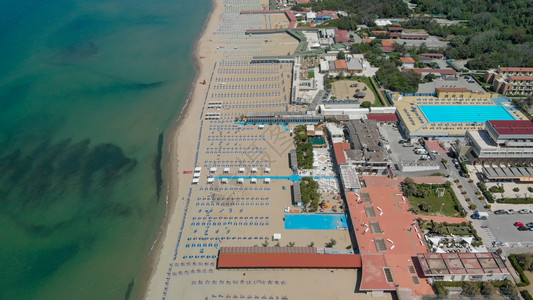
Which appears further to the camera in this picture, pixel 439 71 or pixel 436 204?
pixel 439 71

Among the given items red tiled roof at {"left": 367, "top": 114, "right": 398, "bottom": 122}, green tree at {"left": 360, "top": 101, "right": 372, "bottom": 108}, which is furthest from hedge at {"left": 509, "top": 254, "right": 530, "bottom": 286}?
green tree at {"left": 360, "top": 101, "right": 372, "bottom": 108}

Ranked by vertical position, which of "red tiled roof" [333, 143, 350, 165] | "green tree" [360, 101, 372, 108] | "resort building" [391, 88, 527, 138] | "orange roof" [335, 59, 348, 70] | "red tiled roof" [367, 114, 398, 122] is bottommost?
"red tiled roof" [333, 143, 350, 165]

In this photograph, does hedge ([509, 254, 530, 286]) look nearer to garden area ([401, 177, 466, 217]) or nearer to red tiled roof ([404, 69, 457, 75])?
garden area ([401, 177, 466, 217])

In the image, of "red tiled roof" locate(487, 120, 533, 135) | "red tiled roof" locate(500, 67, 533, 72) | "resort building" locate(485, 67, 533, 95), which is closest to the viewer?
"red tiled roof" locate(487, 120, 533, 135)

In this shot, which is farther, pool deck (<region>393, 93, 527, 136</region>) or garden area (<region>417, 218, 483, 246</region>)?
pool deck (<region>393, 93, 527, 136</region>)

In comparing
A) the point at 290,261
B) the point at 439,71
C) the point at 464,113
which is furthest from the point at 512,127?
the point at 290,261

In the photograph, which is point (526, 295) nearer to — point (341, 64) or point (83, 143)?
point (341, 64)

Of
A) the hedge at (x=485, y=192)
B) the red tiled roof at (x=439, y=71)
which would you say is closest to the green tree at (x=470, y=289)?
the hedge at (x=485, y=192)

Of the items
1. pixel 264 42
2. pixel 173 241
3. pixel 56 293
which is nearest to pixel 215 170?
pixel 173 241
